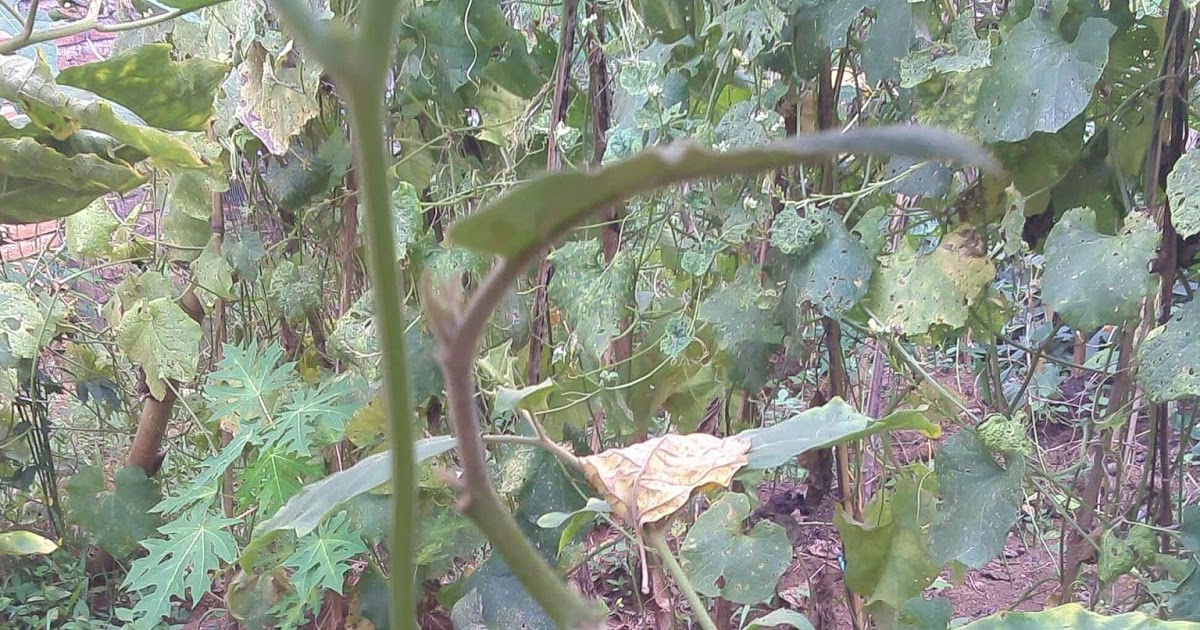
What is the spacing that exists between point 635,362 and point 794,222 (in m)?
0.34

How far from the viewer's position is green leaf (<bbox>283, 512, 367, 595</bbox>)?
1074 millimetres

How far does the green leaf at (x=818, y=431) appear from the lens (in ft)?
1.74

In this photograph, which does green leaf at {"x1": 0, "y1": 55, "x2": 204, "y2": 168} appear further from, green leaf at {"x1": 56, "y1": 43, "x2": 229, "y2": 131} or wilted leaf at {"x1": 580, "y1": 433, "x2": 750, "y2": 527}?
wilted leaf at {"x1": 580, "y1": 433, "x2": 750, "y2": 527}

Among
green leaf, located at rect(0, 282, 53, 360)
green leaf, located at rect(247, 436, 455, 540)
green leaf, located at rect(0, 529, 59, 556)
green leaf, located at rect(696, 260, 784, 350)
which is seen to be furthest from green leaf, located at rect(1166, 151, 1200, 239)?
green leaf, located at rect(0, 282, 53, 360)

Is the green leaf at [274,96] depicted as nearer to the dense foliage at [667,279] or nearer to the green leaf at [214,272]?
the dense foliage at [667,279]

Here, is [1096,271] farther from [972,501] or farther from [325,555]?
[325,555]

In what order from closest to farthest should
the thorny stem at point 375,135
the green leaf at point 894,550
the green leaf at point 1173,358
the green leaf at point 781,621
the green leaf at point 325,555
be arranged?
1. the thorny stem at point 375,135
2. the green leaf at point 781,621
3. the green leaf at point 1173,358
4. the green leaf at point 894,550
5. the green leaf at point 325,555

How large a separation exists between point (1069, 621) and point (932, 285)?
322 millimetres

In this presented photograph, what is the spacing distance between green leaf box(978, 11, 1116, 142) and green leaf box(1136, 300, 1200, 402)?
0.63 feet

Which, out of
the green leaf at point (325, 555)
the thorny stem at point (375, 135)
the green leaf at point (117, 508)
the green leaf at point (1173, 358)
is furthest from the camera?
the green leaf at point (117, 508)

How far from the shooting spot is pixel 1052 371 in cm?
225

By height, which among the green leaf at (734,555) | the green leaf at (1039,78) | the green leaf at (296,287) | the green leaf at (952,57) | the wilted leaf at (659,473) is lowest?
the green leaf at (734,555)

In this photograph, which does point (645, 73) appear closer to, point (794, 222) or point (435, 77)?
point (794, 222)

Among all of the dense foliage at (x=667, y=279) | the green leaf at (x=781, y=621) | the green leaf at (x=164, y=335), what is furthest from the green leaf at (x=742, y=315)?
the green leaf at (x=164, y=335)
